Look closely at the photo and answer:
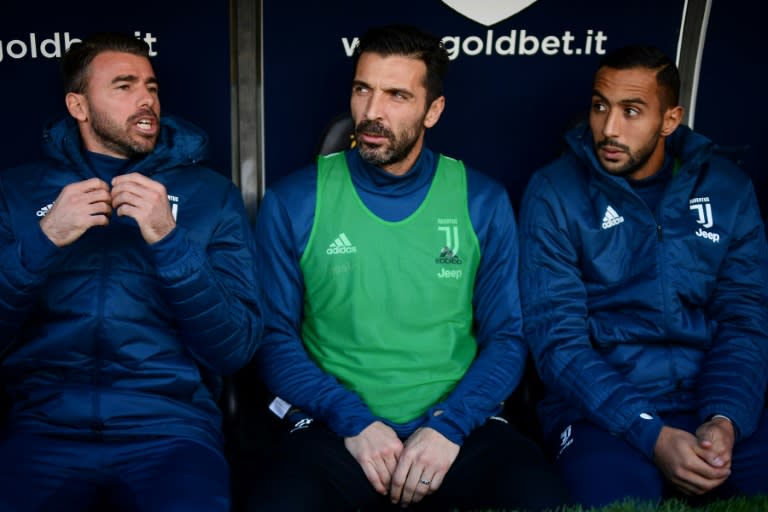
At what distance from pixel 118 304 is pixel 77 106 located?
1.93 feet

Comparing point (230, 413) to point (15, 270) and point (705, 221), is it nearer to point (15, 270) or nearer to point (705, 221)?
point (15, 270)

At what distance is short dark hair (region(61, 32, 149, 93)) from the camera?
7.63 feet

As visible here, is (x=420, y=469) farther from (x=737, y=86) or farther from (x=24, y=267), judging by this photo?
(x=737, y=86)

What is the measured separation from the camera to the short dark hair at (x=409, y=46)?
2416 mm

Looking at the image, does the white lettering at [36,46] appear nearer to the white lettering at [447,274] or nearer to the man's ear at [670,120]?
the white lettering at [447,274]

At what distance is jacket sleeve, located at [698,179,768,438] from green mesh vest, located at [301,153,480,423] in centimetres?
67

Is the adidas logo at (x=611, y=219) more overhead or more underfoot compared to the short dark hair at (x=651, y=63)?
more underfoot

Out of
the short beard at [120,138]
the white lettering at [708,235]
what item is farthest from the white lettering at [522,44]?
the short beard at [120,138]

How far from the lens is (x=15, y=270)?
76.3 inches

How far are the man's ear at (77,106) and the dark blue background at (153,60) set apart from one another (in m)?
0.67

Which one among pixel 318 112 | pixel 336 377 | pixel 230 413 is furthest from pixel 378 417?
pixel 318 112

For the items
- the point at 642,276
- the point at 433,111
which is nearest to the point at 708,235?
the point at 642,276

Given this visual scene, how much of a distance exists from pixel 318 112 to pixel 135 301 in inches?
47.2

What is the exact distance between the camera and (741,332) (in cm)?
244
